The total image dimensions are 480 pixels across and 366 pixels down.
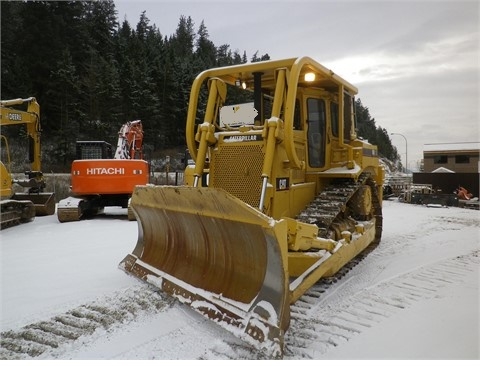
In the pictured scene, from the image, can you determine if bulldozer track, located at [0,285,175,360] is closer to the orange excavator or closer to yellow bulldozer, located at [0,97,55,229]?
yellow bulldozer, located at [0,97,55,229]

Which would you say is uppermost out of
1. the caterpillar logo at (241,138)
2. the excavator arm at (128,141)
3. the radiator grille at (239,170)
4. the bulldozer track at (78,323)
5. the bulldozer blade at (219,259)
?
the excavator arm at (128,141)

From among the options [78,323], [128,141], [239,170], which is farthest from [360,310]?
[128,141]

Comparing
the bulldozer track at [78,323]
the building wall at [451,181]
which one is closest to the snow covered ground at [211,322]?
the bulldozer track at [78,323]

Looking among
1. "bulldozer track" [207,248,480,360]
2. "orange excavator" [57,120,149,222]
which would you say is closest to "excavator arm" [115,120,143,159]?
"orange excavator" [57,120,149,222]

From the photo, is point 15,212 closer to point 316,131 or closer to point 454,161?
point 316,131

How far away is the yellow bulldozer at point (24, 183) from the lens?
892 cm

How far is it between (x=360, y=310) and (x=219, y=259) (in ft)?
4.75

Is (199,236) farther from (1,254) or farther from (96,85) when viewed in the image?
(96,85)

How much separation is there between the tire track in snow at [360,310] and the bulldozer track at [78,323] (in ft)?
4.64

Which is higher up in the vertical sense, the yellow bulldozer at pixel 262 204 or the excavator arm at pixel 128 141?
the excavator arm at pixel 128 141

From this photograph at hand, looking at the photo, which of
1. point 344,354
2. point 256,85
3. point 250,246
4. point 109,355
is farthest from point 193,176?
point 344,354

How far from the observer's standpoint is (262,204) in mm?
4102

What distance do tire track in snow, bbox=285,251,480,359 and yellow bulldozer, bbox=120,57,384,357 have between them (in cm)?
25

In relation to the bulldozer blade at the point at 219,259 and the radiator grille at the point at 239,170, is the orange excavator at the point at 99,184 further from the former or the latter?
the radiator grille at the point at 239,170
